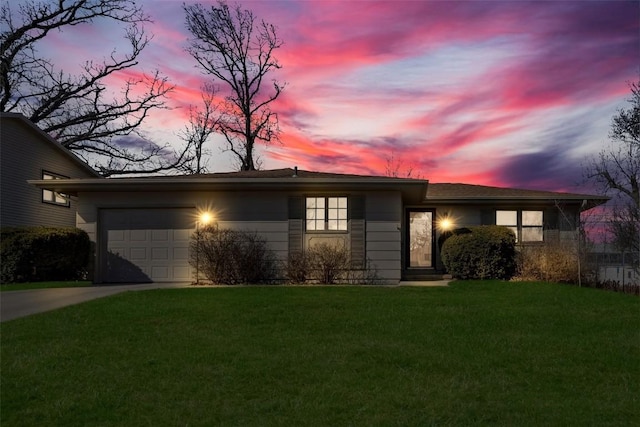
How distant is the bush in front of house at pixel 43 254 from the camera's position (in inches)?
630

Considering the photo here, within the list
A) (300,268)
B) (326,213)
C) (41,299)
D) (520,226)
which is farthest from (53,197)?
(520,226)

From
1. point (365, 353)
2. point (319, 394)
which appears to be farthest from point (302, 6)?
point (319, 394)

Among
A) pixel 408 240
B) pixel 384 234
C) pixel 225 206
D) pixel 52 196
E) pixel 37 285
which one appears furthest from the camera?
pixel 52 196

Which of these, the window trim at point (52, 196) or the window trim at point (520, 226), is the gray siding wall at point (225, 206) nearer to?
the window trim at point (52, 196)

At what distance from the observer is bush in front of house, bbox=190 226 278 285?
51.0 feet

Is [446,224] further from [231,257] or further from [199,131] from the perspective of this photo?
[199,131]

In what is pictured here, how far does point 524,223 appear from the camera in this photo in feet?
61.5

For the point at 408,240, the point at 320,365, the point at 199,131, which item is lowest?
the point at 320,365

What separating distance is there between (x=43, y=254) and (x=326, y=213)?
8218 mm

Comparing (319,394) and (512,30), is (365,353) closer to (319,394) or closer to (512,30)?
(319,394)

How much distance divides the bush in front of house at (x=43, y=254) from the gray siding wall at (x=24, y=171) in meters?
3.57

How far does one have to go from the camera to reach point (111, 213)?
16.4 metres

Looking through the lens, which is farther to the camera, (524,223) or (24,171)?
(24,171)

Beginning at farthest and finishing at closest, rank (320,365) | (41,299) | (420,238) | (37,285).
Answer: (420,238), (37,285), (41,299), (320,365)
